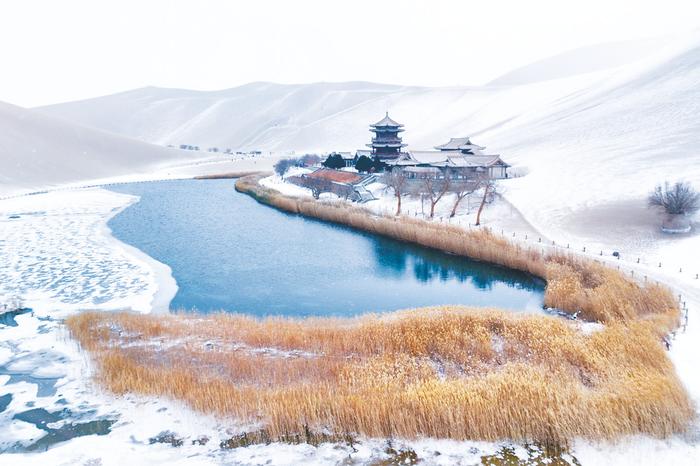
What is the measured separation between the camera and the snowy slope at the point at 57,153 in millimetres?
49250

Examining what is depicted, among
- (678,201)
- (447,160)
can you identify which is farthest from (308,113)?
(678,201)

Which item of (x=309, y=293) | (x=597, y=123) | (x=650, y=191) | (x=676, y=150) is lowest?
(x=309, y=293)

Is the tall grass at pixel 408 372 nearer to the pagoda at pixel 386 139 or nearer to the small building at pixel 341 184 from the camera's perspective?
the small building at pixel 341 184

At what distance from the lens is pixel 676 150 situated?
29828 millimetres

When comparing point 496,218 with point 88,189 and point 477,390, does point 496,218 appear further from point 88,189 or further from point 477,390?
point 88,189

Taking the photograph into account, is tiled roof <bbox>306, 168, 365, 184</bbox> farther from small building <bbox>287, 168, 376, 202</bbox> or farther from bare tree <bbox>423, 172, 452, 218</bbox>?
bare tree <bbox>423, 172, 452, 218</bbox>

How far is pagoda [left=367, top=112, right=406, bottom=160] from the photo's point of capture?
43.7m

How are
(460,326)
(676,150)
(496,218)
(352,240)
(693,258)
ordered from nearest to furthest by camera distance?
(460,326) < (693,258) < (352,240) < (496,218) < (676,150)

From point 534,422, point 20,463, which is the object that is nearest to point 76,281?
point 20,463

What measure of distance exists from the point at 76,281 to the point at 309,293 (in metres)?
7.90

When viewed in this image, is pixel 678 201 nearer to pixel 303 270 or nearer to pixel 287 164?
pixel 303 270

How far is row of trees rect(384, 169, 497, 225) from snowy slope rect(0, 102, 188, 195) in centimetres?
3408

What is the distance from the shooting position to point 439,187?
31281mm

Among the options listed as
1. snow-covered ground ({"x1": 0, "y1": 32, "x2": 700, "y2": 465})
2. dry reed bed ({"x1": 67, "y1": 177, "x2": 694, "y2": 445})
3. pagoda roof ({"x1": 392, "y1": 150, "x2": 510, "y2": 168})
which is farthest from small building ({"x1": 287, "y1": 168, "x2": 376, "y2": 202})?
dry reed bed ({"x1": 67, "y1": 177, "x2": 694, "y2": 445})
